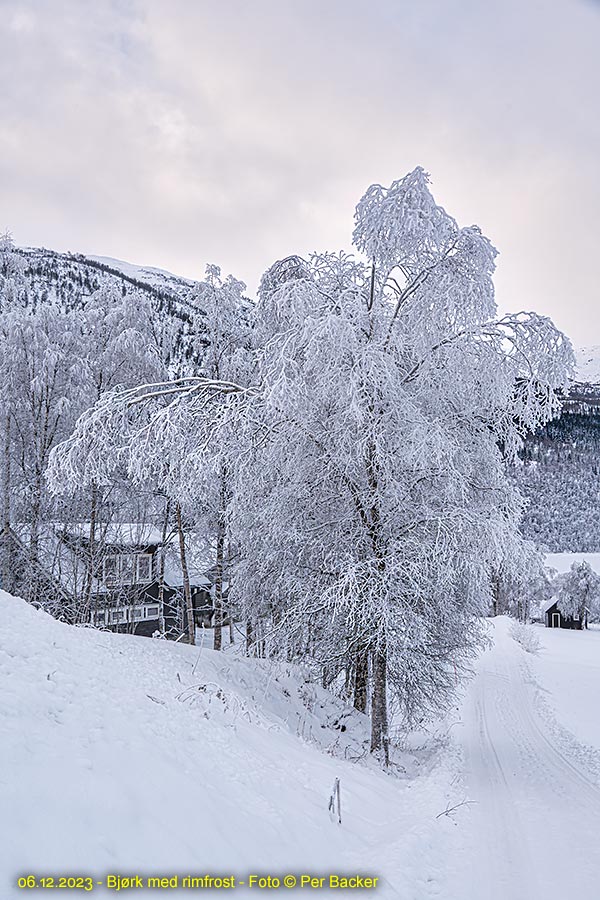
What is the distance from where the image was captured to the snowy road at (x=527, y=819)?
17.0 feet

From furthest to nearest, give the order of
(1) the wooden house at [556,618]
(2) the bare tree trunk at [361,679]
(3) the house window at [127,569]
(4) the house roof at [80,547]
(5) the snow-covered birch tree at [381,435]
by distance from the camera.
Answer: (1) the wooden house at [556,618] → (3) the house window at [127,569] → (4) the house roof at [80,547] → (2) the bare tree trunk at [361,679] → (5) the snow-covered birch tree at [381,435]

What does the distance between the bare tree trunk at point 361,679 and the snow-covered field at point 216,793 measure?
1.31 meters

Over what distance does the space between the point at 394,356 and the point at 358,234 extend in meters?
1.93

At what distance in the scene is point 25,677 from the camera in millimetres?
5094

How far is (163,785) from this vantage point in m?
4.36

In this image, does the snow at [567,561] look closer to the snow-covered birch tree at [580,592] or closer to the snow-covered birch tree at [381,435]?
the snow-covered birch tree at [580,592]

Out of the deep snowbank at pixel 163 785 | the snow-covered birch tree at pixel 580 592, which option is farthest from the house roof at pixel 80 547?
the snow-covered birch tree at pixel 580 592

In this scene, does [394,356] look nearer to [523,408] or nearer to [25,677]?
[523,408]

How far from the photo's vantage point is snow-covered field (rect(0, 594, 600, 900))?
363 cm

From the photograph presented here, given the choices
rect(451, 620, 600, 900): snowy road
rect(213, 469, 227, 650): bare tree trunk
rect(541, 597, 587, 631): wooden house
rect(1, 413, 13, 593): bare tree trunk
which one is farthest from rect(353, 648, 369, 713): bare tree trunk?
rect(541, 597, 587, 631): wooden house

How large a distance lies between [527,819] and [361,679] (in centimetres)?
461

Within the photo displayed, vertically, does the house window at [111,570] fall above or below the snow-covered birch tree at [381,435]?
below

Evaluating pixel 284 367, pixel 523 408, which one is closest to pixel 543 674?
pixel 523 408

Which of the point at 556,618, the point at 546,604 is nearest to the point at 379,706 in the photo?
the point at 556,618
